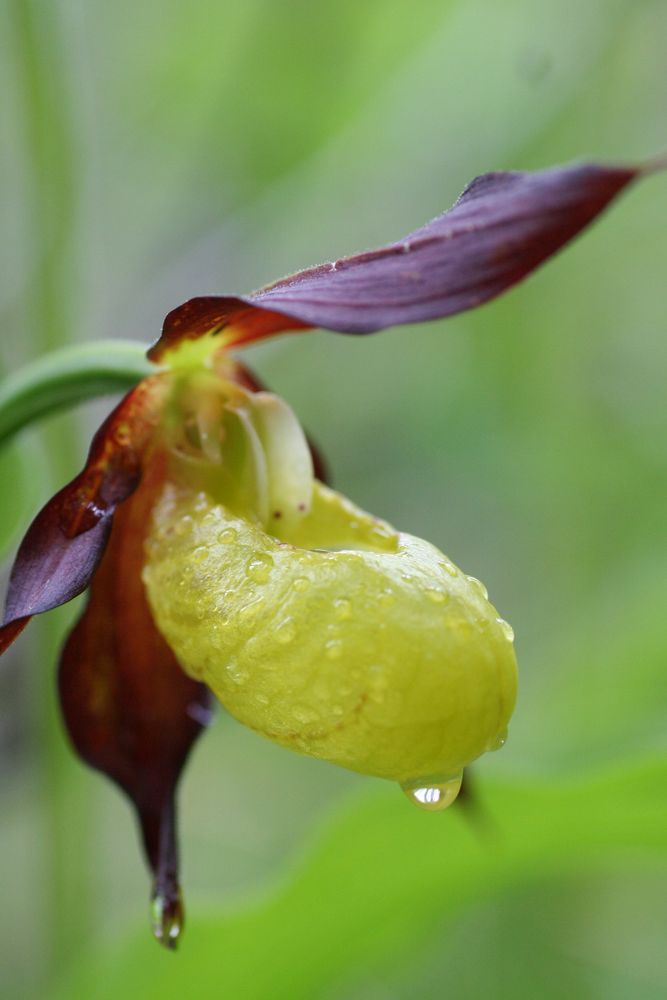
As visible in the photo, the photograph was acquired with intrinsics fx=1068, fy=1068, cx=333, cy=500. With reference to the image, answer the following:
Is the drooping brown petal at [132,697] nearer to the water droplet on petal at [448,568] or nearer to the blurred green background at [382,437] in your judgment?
the blurred green background at [382,437]

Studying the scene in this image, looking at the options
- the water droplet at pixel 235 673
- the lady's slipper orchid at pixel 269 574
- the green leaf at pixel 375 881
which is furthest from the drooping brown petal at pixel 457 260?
the green leaf at pixel 375 881

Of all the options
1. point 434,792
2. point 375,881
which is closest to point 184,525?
point 434,792

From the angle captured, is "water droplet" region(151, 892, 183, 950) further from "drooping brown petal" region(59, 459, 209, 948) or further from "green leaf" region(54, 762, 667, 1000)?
"green leaf" region(54, 762, 667, 1000)

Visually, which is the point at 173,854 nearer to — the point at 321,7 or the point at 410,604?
the point at 410,604

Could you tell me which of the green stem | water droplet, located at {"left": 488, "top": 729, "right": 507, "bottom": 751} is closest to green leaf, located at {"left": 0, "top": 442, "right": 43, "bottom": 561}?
the green stem

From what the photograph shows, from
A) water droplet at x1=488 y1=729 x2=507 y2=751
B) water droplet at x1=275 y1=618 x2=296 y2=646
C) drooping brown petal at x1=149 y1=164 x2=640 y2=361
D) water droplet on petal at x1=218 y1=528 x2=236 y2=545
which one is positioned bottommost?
water droplet at x1=488 y1=729 x2=507 y2=751

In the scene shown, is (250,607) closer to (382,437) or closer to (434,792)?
(434,792)
